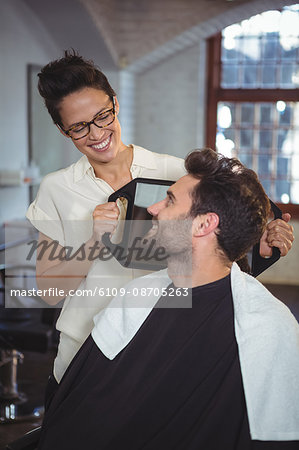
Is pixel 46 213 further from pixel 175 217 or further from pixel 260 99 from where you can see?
pixel 260 99

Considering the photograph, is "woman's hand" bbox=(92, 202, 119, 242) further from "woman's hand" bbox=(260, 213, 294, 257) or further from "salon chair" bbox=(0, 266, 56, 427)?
"salon chair" bbox=(0, 266, 56, 427)

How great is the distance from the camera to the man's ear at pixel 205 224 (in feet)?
4.32

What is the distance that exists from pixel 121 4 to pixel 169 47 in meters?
0.59

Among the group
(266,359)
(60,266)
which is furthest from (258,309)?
(60,266)

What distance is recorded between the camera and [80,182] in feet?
5.20

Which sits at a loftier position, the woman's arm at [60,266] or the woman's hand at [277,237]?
the woman's hand at [277,237]

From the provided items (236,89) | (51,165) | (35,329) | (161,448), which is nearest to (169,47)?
(236,89)

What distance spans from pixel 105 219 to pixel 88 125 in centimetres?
27

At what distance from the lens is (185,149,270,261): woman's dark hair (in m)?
1.30

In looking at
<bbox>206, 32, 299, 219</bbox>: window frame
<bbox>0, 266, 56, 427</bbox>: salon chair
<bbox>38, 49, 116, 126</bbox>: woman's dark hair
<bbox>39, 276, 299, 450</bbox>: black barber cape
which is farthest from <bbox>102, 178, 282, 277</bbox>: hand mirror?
<bbox>206, 32, 299, 219</bbox>: window frame

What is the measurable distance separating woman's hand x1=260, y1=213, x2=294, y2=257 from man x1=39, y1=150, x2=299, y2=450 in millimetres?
65

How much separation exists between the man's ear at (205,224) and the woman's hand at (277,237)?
→ 172mm

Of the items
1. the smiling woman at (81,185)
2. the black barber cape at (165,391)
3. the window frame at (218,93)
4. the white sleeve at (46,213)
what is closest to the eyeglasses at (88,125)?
the smiling woman at (81,185)

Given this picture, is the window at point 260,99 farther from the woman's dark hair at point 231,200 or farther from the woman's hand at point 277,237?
the woman's dark hair at point 231,200
